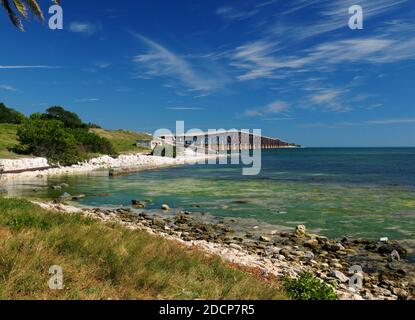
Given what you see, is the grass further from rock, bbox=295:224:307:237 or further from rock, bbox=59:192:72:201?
rock, bbox=59:192:72:201

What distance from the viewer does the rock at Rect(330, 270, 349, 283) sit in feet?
40.0

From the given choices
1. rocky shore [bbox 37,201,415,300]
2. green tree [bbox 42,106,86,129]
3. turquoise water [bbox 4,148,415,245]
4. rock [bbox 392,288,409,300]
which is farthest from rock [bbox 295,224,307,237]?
green tree [bbox 42,106,86,129]

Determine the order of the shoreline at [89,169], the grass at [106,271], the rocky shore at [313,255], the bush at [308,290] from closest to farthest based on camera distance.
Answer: the grass at [106,271]
the bush at [308,290]
the rocky shore at [313,255]
the shoreline at [89,169]

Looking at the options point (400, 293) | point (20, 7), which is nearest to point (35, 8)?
point (20, 7)

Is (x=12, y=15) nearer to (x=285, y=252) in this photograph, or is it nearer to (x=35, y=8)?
(x=35, y=8)

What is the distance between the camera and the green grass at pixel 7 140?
Answer: 55500mm

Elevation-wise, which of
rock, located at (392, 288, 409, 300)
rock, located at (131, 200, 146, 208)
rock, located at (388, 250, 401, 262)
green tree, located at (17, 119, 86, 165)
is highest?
green tree, located at (17, 119, 86, 165)

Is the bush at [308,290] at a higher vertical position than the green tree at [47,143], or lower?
lower

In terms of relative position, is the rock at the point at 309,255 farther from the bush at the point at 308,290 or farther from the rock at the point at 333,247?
the bush at the point at 308,290

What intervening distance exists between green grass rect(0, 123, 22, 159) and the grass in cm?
5117

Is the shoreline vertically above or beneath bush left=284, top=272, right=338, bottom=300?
above

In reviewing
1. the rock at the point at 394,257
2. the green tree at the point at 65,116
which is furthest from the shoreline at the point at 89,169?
the rock at the point at 394,257

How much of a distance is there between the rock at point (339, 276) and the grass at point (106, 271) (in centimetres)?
473
